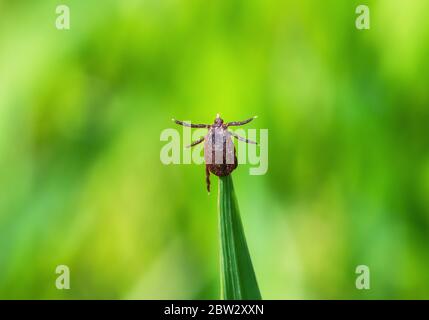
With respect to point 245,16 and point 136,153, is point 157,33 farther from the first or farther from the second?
point 136,153

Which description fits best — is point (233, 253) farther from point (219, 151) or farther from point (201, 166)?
point (201, 166)

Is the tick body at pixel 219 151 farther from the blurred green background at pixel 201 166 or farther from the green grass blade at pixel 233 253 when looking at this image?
the blurred green background at pixel 201 166

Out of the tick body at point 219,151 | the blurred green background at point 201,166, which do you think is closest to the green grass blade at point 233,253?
the tick body at point 219,151

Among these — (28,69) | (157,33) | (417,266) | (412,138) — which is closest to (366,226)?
(417,266)

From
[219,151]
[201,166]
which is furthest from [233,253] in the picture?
[201,166]

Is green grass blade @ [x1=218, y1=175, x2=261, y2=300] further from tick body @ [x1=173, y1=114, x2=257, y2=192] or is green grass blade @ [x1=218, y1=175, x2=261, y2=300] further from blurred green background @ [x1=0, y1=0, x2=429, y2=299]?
blurred green background @ [x1=0, y1=0, x2=429, y2=299]
